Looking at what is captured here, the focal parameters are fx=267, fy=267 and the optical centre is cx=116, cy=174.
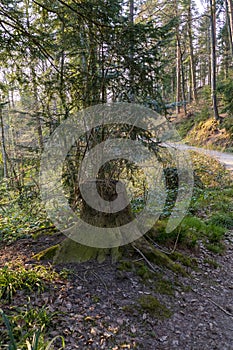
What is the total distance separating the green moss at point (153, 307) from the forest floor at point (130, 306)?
0.01 metres

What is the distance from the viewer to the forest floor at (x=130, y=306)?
2547 mm

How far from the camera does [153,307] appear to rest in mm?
2984

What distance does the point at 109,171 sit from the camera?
377cm

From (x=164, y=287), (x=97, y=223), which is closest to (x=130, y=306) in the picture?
(x=164, y=287)

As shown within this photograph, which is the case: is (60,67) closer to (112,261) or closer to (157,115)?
(157,115)

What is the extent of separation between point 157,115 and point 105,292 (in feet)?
7.97

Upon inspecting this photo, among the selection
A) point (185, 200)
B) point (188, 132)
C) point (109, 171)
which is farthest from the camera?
point (188, 132)

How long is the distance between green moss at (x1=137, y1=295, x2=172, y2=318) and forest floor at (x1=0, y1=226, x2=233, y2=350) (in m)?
0.01

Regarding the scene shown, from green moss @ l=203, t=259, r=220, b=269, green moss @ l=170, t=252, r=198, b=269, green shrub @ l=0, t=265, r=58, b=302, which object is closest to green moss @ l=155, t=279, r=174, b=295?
green moss @ l=170, t=252, r=198, b=269

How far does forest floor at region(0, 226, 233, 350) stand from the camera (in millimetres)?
2547

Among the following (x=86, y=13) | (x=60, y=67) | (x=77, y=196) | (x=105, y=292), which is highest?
(x=86, y=13)

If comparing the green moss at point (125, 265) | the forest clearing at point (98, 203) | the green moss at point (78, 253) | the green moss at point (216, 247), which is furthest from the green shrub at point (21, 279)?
the green moss at point (216, 247)

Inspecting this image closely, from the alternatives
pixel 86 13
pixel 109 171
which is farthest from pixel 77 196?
pixel 86 13

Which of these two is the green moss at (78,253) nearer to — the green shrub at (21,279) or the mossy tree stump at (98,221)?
the mossy tree stump at (98,221)
